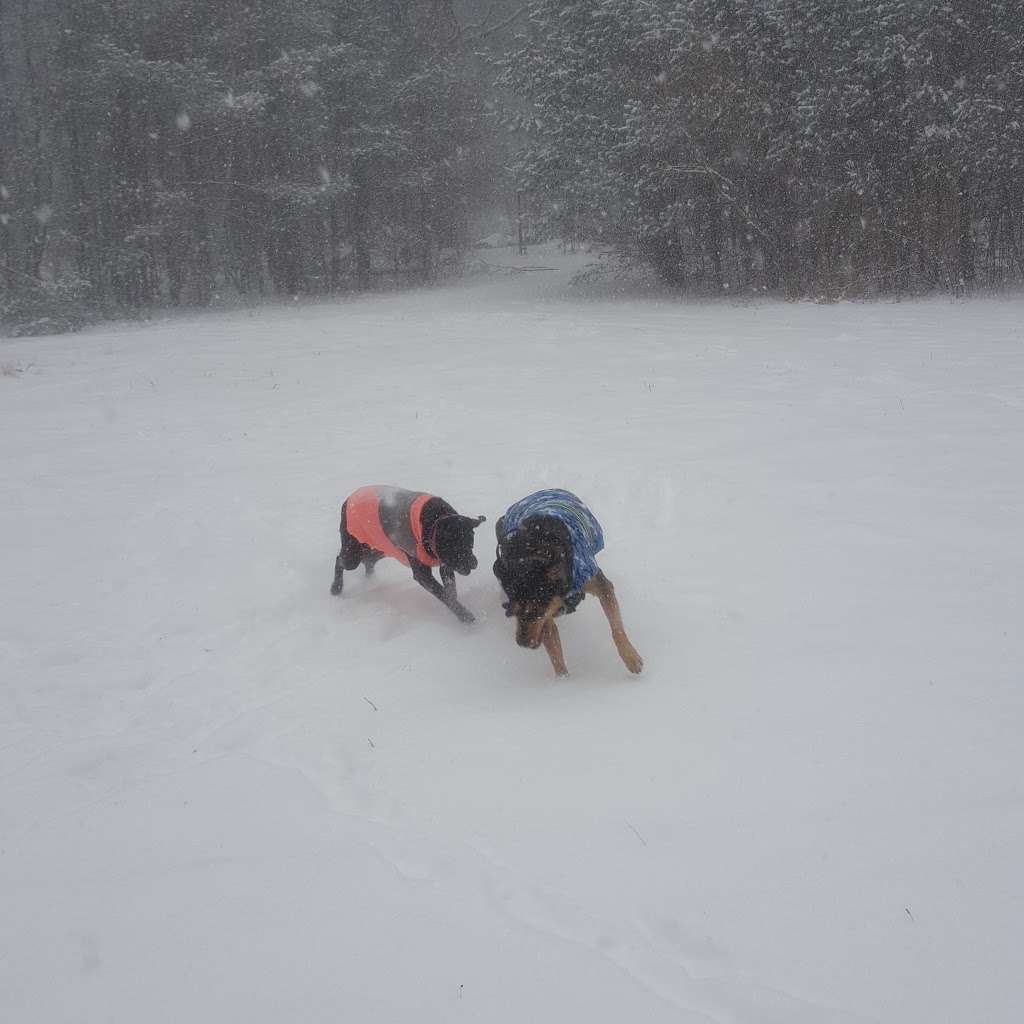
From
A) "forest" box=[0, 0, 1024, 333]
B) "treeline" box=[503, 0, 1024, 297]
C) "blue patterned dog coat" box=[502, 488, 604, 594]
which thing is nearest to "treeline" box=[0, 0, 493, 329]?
"forest" box=[0, 0, 1024, 333]

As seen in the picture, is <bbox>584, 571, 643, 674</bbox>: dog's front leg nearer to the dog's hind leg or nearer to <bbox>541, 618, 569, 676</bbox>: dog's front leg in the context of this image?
<bbox>541, 618, 569, 676</bbox>: dog's front leg

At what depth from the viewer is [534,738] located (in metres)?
3.20

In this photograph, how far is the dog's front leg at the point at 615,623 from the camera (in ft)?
12.1

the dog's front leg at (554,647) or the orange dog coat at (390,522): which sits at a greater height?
the orange dog coat at (390,522)

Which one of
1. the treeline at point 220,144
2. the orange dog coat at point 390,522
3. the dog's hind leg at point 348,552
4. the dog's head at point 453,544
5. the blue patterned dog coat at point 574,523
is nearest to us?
the blue patterned dog coat at point 574,523

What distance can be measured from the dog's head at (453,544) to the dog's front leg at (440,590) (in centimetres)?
25

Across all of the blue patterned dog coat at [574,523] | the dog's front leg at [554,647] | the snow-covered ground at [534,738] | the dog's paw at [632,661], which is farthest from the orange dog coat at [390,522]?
the dog's paw at [632,661]

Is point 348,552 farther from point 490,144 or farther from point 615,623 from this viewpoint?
point 490,144

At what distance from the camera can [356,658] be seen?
13.7 ft

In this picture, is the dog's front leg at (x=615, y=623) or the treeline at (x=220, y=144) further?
the treeline at (x=220, y=144)

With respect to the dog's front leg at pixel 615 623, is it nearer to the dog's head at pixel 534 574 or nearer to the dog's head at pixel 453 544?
the dog's head at pixel 534 574

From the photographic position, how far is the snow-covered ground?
211cm

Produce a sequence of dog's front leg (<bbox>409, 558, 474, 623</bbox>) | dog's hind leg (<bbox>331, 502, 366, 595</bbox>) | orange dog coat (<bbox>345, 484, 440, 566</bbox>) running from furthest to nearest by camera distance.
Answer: dog's hind leg (<bbox>331, 502, 366, 595</bbox>) → dog's front leg (<bbox>409, 558, 474, 623</bbox>) → orange dog coat (<bbox>345, 484, 440, 566</bbox>)

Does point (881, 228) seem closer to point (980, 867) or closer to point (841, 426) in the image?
point (841, 426)
